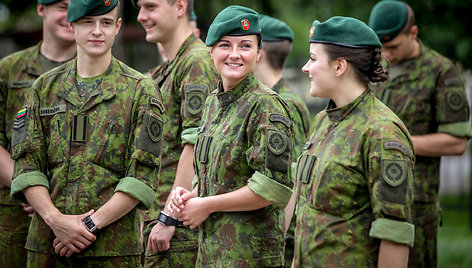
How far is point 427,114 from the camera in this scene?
5672mm

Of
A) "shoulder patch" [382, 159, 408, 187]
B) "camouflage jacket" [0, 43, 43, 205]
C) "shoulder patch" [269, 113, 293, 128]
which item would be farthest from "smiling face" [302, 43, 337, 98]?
"camouflage jacket" [0, 43, 43, 205]

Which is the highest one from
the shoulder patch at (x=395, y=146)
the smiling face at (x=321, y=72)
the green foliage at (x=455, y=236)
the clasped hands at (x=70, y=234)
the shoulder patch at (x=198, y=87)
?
the smiling face at (x=321, y=72)

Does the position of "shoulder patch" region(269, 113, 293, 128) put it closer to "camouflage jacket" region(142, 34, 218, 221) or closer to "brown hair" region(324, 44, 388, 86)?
"brown hair" region(324, 44, 388, 86)

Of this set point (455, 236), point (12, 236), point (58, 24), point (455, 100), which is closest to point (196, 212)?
point (12, 236)

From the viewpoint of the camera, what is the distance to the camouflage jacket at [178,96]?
16.0ft

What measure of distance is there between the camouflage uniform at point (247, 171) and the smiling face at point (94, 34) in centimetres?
76

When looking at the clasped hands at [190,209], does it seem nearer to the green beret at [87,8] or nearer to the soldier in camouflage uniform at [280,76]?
the green beret at [87,8]

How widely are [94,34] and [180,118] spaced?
3.37 ft

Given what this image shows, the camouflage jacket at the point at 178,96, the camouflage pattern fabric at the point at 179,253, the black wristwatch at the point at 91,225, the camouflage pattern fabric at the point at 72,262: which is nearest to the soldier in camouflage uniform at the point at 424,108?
the camouflage jacket at the point at 178,96

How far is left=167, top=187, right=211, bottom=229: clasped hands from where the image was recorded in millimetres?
3871

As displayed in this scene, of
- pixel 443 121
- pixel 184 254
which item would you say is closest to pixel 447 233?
pixel 443 121

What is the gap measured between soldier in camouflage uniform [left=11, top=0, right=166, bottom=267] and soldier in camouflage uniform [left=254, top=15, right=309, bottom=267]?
1349mm

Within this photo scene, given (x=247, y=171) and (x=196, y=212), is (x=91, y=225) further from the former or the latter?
(x=247, y=171)

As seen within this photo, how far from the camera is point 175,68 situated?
510 cm
